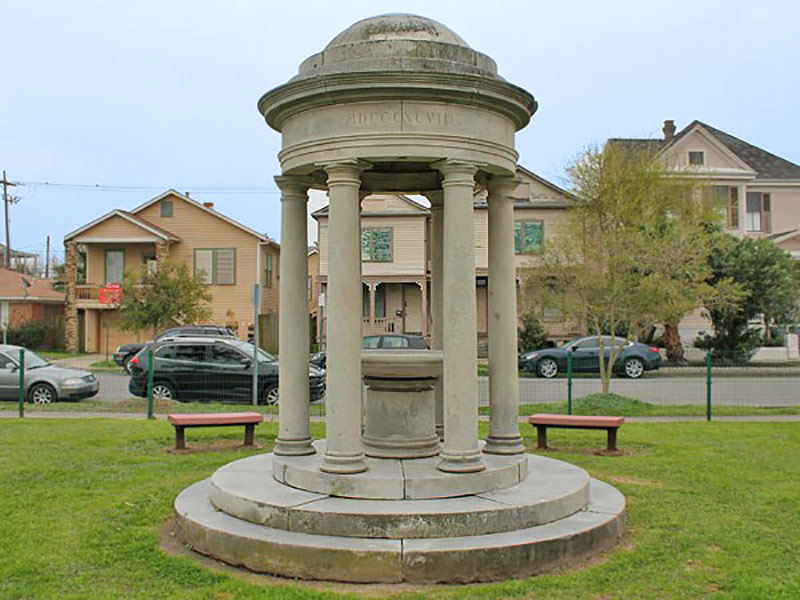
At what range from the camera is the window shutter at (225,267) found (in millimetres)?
41312

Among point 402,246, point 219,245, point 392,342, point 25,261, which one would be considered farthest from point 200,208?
point 25,261

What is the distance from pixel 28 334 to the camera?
4222cm

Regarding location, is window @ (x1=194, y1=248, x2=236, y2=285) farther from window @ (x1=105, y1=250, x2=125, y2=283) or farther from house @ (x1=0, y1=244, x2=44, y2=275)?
house @ (x1=0, y1=244, x2=44, y2=275)

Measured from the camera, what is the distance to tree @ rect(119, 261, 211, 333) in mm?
31531

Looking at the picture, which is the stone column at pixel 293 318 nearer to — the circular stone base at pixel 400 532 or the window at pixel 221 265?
the circular stone base at pixel 400 532

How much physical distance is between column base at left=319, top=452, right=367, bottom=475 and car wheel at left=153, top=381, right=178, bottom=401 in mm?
12477

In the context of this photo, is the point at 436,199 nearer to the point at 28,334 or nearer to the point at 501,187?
the point at 501,187

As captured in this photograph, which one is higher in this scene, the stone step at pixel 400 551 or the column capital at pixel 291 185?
the column capital at pixel 291 185

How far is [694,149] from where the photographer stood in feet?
137

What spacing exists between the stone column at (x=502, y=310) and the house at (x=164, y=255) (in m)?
32.3

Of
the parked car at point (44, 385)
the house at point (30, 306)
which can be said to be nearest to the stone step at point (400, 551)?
the parked car at point (44, 385)

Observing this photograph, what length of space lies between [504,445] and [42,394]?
14.4 meters

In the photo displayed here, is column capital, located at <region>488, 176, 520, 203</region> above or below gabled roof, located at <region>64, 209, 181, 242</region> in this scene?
below

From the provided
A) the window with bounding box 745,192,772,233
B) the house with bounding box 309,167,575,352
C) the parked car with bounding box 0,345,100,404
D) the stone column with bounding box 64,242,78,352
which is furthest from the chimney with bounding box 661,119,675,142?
the parked car with bounding box 0,345,100,404
